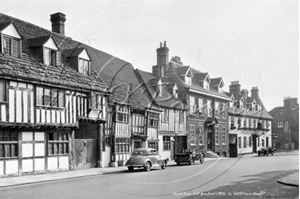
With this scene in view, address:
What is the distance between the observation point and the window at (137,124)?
28125 mm

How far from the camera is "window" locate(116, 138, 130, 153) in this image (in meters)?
25.9

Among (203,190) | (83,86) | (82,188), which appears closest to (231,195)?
(203,190)

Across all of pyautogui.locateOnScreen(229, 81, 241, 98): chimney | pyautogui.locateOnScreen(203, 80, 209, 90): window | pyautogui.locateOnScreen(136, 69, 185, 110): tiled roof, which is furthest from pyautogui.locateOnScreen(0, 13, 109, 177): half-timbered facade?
pyautogui.locateOnScreen(229, 81, 241, 98): chimney

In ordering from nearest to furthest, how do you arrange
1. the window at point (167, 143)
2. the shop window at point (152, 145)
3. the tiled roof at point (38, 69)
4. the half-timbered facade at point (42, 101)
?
the half-timbered facade at point (42, 101) < the tiled roof at point (38, 69) < the shop window at point (152, 145) < the window at point (167, 143)

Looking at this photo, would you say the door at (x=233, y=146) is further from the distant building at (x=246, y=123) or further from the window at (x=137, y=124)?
the window at (x=137, y=124)

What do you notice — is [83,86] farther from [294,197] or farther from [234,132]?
[234,132]

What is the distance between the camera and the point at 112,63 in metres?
31.2

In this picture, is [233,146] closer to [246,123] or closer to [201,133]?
[246,123]

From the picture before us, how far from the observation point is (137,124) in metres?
28.7

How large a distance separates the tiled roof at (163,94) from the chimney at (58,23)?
10027mm

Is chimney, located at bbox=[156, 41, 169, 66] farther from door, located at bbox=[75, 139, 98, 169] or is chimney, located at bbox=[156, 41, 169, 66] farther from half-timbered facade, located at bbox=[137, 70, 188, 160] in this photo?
door, located at bbox=[75, 139, 98, 169]

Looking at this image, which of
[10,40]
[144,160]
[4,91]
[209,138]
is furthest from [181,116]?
[4,91]

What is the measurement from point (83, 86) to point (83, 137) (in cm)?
423

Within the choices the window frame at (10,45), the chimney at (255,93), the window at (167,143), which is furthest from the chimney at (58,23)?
the chimney at (255,93)
